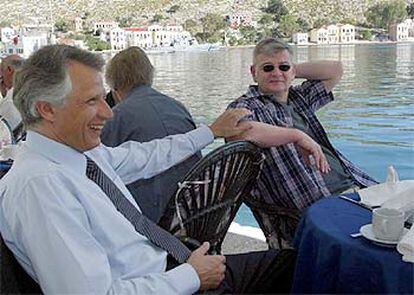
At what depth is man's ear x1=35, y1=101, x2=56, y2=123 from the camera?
1.19 meters

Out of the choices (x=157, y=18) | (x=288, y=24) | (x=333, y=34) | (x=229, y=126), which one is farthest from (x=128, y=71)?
(x=333, y=34)

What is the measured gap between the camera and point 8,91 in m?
3.72

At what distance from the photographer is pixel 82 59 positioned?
49.7 inches

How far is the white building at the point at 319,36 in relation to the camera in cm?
789

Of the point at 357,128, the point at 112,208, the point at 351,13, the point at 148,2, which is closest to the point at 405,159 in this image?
the point at 357,128

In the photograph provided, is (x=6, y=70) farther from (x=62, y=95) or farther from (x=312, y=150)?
(x=62, y=95)

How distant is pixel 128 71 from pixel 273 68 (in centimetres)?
64

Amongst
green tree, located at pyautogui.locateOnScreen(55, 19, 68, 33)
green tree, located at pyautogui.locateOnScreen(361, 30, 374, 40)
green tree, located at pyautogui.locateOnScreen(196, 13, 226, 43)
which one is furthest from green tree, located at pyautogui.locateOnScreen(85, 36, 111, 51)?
green tree, located at pyautogui.locateOnScreen(361, 30, 374, 40)

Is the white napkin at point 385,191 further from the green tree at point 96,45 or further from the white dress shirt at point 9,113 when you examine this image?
the white dress shirt at point 9,113

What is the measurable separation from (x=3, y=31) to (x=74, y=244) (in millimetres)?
6719

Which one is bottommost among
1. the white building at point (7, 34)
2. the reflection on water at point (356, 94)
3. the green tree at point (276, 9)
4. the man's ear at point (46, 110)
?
the reflection on water at point (356, 94)

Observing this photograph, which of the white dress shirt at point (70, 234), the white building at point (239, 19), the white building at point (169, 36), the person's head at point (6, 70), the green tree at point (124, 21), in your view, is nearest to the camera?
the white dress shirt at point (70, 234)

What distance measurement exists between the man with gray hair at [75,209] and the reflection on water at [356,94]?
153 centimetres

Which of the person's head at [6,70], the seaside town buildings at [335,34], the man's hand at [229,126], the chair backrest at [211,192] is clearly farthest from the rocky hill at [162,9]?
the chair backrest at [211,192]
